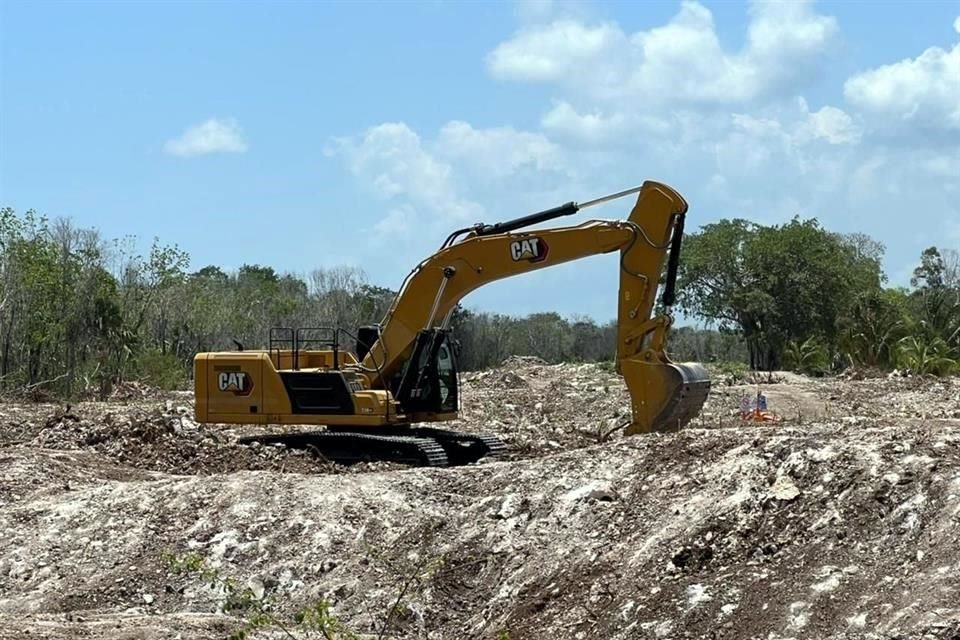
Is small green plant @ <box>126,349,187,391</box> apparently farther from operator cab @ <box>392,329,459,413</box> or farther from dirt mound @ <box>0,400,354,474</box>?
operator cab @ <box>392,329,459,413</box>

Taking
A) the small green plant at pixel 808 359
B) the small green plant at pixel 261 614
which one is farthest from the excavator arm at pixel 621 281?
the small green plant at pixel 808 359

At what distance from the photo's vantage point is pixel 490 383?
32.7m

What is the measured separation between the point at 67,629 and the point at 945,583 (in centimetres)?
527

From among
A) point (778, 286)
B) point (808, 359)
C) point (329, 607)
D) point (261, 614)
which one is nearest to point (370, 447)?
point (329, 607)

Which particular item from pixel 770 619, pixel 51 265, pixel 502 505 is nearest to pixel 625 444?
pixel 502 505

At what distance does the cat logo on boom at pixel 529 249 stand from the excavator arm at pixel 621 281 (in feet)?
0.04

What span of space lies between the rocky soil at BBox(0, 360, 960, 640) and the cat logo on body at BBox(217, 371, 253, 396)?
1.75 m

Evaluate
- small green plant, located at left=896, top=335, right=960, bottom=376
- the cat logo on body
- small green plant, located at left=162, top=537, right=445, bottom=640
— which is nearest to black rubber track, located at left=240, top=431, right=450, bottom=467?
the cat logo on body

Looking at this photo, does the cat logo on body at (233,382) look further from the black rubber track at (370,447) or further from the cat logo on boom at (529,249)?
the cat logo on boom at (529,249)

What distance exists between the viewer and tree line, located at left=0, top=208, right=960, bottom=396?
35656 millimetres

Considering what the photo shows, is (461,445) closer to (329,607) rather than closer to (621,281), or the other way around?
(621,281)

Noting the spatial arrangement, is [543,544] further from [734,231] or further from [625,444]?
[734,231]

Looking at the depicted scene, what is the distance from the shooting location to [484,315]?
66.6m

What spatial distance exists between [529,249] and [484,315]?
50755 millimetres
